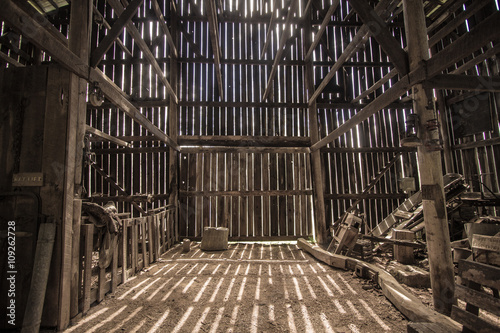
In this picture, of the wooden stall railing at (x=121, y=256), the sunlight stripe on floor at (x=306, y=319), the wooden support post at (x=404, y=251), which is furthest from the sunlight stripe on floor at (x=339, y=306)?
the wooden stall railing at (x=121, y=256)

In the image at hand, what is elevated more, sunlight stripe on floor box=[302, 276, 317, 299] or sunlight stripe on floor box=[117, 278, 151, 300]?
sunlight stripe on floor box=[117, 278, 151, 300]

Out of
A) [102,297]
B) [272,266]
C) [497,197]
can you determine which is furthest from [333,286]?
[497,197]

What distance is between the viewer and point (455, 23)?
659 cm

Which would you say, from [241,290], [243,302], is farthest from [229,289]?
[243,302]

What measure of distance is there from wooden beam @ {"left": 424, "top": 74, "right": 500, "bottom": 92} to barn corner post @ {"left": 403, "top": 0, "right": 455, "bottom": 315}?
0.14 m

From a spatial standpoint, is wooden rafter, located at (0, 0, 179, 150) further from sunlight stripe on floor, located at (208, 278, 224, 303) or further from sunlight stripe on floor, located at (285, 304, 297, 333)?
A: sunlight stripe on floor, located at (285, 304, 297, 333)

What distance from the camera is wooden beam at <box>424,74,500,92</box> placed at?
3.32m

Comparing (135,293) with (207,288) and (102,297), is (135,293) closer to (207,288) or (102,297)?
(102,297)

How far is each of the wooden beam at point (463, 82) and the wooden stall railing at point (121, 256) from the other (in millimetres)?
5448

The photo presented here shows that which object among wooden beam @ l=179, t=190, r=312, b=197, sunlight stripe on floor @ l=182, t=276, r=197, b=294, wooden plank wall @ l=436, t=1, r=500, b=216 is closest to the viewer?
sunlight stripe on floor @ l=182, t=276, r=197, b=294

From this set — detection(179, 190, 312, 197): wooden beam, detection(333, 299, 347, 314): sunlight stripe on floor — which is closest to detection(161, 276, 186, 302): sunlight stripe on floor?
detection(333, 299, 347, 314): sunlight stripe on floor

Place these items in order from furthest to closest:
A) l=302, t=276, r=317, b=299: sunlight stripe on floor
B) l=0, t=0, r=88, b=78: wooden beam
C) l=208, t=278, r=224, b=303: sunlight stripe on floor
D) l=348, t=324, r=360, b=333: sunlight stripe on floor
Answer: l=302, t=276, r=317, b=299: sunlight stripe on floor, l=208, t=278, r=224, b=303: sunlight stripe on floor, l=348, t=324, r=360, b=333: sunlight stripe on floor, l=0, t=0, r=88, b=78: wooden beam

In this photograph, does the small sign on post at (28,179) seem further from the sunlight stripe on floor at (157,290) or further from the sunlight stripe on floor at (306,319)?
the sunlight stripe on floor at (306,319)

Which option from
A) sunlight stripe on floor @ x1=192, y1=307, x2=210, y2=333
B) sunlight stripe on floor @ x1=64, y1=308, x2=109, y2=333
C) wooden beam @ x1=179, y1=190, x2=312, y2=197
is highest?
wooden beam @ x1=179, y1=190, x2=312, y2=197
